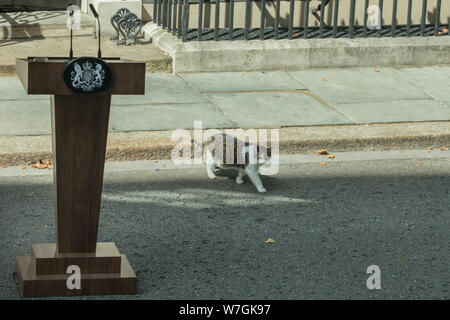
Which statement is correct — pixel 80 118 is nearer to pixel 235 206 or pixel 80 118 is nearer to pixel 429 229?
pixel 235 206

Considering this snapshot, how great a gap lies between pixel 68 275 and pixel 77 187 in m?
0.50

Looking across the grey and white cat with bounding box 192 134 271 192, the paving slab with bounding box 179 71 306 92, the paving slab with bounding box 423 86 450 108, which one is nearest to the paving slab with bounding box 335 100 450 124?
the paving slab with bounding box 423 86 450 108

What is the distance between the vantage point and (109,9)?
1061 cm

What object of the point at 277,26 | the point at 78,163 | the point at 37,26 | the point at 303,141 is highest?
the point at 277,26

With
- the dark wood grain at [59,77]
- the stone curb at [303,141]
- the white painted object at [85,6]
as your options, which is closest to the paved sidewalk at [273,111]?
the stone curb at [303,141]

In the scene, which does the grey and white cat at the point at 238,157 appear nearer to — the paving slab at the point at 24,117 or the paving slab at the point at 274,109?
the paving slab at the point at 274,109

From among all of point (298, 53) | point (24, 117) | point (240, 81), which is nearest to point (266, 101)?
point (240, 81)

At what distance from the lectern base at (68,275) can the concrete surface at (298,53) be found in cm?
527

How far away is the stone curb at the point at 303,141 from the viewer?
276 inches

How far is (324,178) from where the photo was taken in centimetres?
689

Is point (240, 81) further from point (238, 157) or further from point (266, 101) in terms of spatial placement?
point (238, 157)

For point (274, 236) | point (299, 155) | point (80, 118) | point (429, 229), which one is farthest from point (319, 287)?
point (299, 155)

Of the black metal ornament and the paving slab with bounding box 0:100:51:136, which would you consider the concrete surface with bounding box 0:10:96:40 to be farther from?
the black metal ornament

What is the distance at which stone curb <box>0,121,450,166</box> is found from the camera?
23.0 ft
